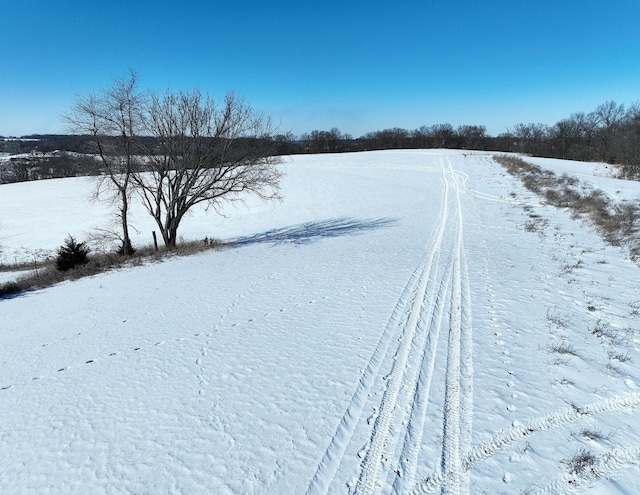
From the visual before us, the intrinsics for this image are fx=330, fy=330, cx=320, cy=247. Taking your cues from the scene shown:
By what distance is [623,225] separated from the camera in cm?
1258

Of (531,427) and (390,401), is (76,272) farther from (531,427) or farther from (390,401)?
(531,427)

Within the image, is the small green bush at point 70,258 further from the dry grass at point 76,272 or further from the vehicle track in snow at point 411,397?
the vehicle track in snow at point 411,397

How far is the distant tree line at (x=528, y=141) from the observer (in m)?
47.8

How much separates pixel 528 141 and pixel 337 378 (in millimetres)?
107411

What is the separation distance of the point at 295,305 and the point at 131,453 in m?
4.32

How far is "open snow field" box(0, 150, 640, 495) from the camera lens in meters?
3.33

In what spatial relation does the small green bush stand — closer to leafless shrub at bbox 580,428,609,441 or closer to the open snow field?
the open snow field

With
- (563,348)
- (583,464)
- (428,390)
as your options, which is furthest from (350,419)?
(563,348)

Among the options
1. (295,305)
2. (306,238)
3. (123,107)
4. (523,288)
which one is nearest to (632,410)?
(523,288)

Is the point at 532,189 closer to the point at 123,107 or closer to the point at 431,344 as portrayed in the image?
the point at 431,344

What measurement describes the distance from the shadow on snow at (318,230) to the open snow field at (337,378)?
548 centimetres

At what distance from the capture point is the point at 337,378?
15.8 feet

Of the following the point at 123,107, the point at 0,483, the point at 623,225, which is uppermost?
the point at 123,107

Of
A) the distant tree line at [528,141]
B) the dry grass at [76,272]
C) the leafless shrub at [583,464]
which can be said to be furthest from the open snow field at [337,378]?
the distant tree line at [528,141]
